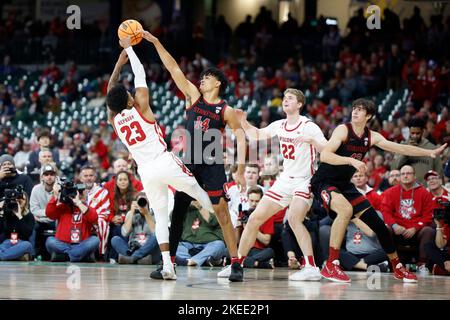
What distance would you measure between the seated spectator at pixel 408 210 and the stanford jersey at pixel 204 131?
365 centimetres

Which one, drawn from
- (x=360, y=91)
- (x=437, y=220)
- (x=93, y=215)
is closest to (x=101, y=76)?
(x=360, y=91)

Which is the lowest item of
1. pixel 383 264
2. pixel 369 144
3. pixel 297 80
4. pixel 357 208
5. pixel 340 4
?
pixel 383 264

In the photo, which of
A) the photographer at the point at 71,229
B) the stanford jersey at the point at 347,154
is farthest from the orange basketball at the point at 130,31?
the photographer at the point at 71,229

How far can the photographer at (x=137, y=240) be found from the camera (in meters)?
13.5

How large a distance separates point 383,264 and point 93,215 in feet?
12.9

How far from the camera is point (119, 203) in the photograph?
14047mm

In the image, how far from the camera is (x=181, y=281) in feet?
33.1

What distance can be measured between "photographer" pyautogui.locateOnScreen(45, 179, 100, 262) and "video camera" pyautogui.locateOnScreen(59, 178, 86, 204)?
2 centimetres

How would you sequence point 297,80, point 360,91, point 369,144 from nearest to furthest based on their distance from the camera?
point 369,144 → point 360,91 → point 297,80

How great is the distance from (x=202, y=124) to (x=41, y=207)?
4.80 meters

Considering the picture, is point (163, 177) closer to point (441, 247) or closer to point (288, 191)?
point (288, 191)

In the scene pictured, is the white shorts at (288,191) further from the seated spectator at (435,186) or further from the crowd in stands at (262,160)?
the seated spectator at (435,186)

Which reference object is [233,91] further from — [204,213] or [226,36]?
[204,213]

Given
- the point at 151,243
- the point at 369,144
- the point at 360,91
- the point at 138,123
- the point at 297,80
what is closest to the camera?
the point at 138,123
